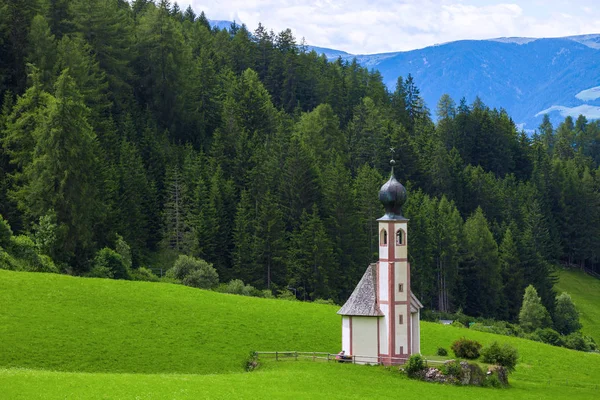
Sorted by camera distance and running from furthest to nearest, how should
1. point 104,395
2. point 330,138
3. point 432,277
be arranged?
1. point 330,138
2. point 432,277
3. point 104,395

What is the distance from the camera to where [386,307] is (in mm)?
59031

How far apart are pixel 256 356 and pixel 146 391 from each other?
1523cm

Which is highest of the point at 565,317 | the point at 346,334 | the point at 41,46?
the point at 41,46

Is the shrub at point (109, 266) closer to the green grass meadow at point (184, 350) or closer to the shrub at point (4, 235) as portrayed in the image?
the shrub at point (4, 235)

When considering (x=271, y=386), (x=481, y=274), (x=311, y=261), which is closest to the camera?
(x=271, y=386)

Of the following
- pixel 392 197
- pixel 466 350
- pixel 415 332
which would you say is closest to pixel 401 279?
pixel 415 332

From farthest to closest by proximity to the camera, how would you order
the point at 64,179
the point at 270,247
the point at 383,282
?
1. the point at 270,247
2. the point at 64,179
3. the point at 383,282

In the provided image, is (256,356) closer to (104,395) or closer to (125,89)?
(104,395)

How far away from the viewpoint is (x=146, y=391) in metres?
43.6

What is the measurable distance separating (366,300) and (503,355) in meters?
9.23


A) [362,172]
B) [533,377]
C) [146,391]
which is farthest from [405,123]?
[146,391]

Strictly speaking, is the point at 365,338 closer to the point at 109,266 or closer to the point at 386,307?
the point at 386,307

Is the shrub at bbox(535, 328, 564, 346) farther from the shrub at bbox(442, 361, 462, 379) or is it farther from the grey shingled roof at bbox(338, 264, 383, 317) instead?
the shrub at bbox(442, 361, 462, 379)

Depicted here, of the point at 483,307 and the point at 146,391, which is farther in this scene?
the point at 483,307
